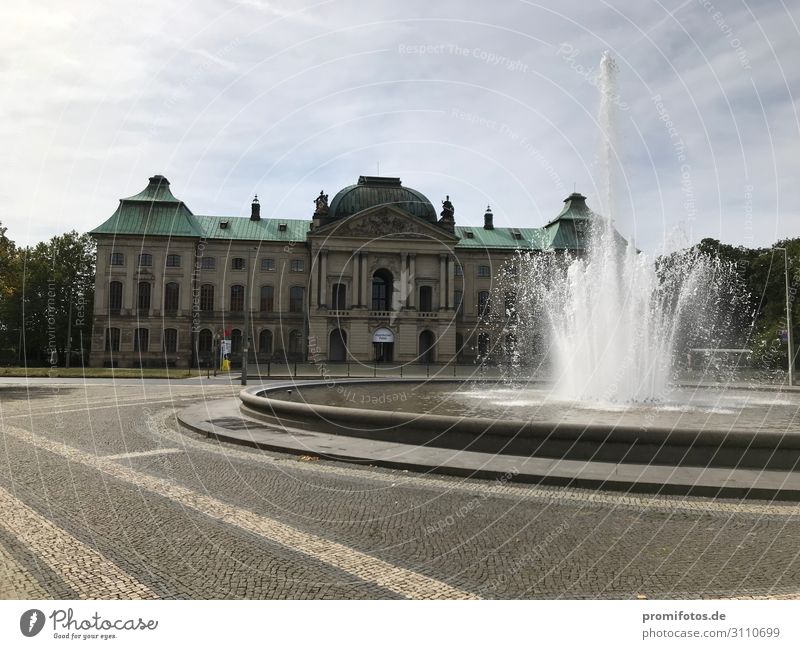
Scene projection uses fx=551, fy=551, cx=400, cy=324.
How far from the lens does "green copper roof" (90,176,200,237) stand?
65938 millimetres

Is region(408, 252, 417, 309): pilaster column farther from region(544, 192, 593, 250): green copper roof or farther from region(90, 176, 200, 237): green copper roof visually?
region(90, 176, 200, 237): green copper roof

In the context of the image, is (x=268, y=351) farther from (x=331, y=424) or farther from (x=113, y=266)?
(x=331, y=424)

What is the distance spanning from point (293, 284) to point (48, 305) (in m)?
30.9

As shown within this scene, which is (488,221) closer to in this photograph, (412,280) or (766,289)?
(412,280)

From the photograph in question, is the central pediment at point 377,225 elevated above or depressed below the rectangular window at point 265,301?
above

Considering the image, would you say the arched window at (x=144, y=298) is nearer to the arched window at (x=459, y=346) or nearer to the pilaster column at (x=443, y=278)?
the pilaster column at (x=443, y=278)

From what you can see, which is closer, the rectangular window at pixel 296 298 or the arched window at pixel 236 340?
the arched window at pixel 236 340

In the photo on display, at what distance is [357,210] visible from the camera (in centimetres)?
6850

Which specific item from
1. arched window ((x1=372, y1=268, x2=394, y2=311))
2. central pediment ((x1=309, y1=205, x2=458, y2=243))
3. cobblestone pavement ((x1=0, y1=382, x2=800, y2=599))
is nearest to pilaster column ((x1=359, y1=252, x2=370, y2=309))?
central pediment ((x1=309, y1=205, x2=458, y2=243))

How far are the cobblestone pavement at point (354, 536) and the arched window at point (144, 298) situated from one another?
60557mm

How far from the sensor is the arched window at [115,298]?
215 feet

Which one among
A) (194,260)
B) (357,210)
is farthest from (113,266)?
(357,210)

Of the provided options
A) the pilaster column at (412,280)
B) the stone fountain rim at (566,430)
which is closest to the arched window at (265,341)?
the pilaster column at (412,280)

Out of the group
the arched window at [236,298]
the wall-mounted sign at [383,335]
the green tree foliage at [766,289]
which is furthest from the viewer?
the arched window at [236,298]
